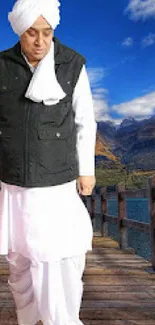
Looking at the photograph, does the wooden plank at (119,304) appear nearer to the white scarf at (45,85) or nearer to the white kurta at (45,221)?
the white kurta at (45,221)

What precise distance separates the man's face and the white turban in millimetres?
20

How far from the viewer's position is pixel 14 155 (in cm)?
221

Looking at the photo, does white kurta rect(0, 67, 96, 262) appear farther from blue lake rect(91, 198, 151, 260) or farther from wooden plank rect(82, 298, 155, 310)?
blue lake rect(91, 198, 151, 260)

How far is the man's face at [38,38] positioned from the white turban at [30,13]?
0.02 m

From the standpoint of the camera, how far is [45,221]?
7.26 ft

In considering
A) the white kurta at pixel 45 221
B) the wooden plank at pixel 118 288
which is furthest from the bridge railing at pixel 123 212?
the white kurta at pixel 45 221

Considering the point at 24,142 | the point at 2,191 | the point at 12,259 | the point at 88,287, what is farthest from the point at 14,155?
the point at 88,287

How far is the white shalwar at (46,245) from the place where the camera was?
7.22 feet

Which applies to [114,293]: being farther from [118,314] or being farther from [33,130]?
[33,130]

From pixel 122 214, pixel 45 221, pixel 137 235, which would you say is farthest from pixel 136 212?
pixel 45 221

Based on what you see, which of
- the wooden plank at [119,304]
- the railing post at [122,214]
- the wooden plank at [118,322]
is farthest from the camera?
the railing post at [122,214]

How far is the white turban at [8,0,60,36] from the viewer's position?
2.20 m

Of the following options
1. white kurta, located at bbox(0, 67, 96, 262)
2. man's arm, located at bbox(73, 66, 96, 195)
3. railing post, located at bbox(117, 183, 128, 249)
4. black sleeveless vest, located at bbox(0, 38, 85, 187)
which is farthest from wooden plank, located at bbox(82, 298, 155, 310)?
railing post, located at bbox(117, 183, 128, 249)

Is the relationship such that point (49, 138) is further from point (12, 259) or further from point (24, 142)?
point (12, 259)
